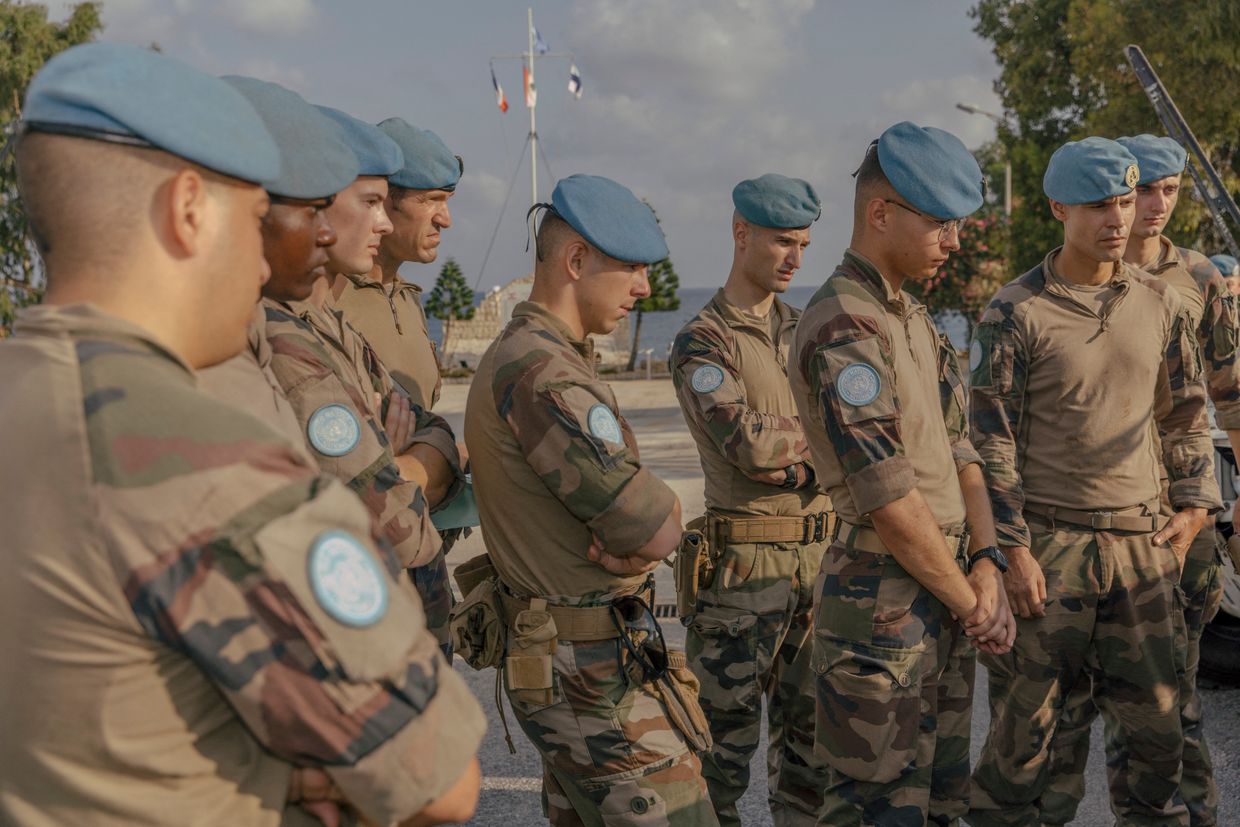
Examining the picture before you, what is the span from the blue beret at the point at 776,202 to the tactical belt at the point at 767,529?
3.87 ft

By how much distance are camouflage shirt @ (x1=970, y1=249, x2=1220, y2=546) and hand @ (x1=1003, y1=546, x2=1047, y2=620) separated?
6cm

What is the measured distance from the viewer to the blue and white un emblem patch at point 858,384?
10.1ft

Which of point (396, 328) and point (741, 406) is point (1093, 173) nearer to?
point (741, 406)

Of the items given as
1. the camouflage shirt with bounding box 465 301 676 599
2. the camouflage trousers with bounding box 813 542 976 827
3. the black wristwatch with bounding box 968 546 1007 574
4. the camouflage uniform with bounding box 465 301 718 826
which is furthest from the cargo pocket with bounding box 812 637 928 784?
the camouflage shirt with bounding box 465 301 676 599

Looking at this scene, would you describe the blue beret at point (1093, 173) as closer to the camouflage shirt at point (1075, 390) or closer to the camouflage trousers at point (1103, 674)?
the camouflage shirt at point (1075, 390)

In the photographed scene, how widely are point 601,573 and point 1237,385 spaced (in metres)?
2.89

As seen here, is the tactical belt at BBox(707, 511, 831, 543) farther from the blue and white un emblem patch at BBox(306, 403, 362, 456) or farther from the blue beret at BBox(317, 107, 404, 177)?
the blue and white un emblem patch at BBox(306, 403, 362, 456)

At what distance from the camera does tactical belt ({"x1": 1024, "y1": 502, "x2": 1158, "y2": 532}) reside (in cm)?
384

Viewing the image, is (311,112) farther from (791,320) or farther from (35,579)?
(791,320)

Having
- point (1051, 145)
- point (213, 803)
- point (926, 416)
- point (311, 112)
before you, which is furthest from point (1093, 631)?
point (1051, 145)

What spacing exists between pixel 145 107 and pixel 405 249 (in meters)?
2.93

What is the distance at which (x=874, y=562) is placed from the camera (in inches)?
126

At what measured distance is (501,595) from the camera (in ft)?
9.98

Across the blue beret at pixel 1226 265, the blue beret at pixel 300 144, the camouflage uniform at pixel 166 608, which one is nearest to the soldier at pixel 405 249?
the blue beret at pixel 300 144
